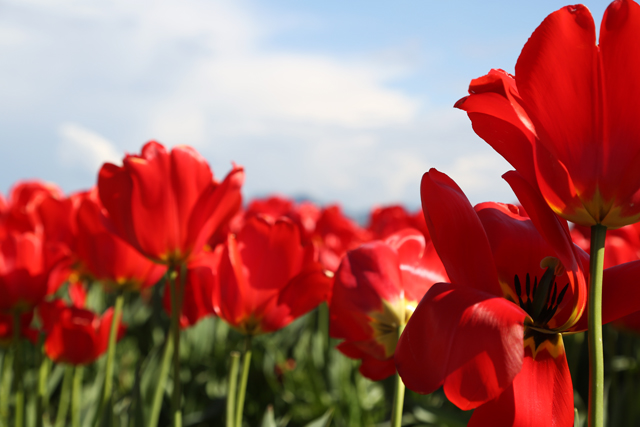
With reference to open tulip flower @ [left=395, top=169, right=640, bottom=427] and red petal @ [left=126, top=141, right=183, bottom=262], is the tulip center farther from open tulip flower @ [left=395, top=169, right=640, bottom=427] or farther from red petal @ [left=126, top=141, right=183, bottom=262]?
red petal @ [left=126, top=141, right=183, bottom=262]

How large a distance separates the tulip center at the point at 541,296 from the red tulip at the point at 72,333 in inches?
53.5

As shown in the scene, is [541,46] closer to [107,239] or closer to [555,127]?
[555,127]

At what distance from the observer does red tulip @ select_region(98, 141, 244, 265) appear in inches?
42.6

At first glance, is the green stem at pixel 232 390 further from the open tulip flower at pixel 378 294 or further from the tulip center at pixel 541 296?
the tulip center at pixel 541 296

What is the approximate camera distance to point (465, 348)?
389 millimetres

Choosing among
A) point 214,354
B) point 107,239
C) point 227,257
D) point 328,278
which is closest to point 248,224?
point 227,257

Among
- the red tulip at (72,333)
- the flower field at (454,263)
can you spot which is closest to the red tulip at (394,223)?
the flower field at (454,263)

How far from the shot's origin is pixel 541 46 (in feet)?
1.50

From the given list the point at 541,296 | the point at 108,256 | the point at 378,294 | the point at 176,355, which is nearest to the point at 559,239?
the point at 541,296

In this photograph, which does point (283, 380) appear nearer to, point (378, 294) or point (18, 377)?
point (18, 377)

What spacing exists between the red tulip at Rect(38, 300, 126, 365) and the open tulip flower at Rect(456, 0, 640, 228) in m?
1.42

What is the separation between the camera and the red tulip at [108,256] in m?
1.50

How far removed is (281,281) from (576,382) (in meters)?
1.97

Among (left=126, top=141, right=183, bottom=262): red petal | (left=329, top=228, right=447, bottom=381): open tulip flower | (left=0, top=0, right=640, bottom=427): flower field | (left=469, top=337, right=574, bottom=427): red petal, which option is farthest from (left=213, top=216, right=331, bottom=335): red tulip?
(left=469, top=337, right=574, bottom=427): red petal
